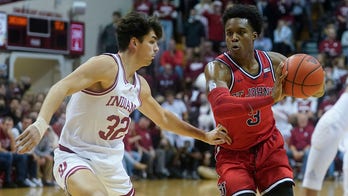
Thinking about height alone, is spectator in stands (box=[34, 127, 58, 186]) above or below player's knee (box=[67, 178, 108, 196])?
below

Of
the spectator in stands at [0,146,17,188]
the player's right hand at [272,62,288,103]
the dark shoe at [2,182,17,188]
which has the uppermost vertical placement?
the player's right hand at [272,62,288,103]

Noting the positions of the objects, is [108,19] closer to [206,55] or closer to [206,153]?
[206,55]

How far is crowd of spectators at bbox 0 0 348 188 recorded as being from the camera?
476 inches

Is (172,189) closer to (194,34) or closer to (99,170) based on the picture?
(99,170)

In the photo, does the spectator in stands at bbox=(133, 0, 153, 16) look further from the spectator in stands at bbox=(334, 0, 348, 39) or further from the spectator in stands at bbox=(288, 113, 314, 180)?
the spectator in stands at bbox=(288, 113, 314, 180)

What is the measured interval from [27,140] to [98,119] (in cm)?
90

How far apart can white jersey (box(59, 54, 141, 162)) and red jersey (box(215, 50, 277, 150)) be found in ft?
2.36

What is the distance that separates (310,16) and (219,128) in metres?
15.1

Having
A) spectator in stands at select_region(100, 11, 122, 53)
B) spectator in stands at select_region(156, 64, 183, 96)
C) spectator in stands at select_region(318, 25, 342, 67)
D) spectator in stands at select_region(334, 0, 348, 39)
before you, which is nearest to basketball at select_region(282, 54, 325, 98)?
spectator in stands at select_region(156, 64, 183, 96)

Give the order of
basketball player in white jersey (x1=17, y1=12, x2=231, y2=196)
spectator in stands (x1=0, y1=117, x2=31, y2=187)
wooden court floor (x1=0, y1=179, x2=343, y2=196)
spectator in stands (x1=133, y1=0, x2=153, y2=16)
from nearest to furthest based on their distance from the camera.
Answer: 1. basketball player in white jersey (x1=17, y1=12, x2=231, y2=196)
2. wooden court floor (x1=0, y1=179, x2=343, y2=196)
3. spectator in stands (x1=0, y1=117, x2=31, y2=187)
4. spectator in stands (x1=133, y1=0, x2=153, y2=16)

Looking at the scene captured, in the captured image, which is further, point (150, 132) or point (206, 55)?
point (206, 55)

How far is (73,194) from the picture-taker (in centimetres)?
470

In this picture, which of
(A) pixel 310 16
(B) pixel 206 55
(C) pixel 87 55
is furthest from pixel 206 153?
(A) pixel 310 16

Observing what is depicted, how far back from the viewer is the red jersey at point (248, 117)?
16.4 ft
